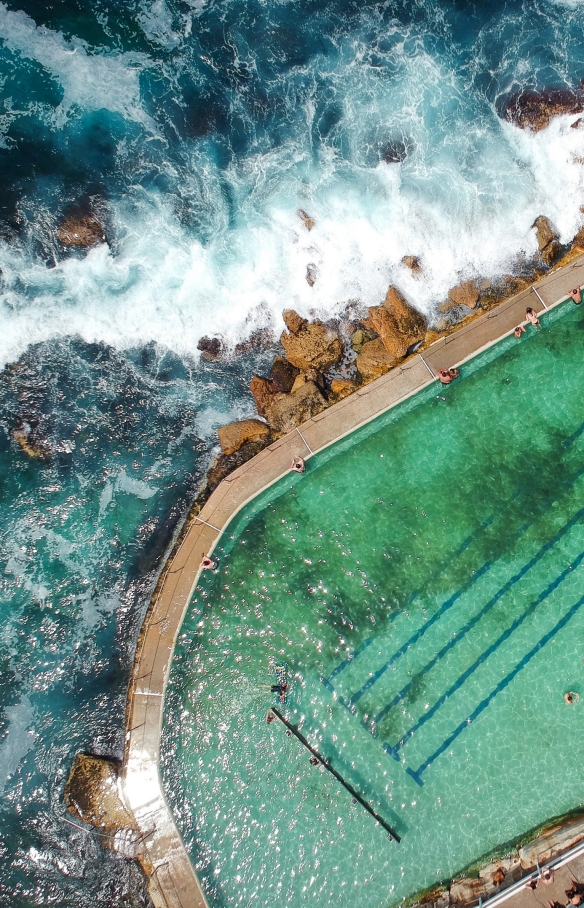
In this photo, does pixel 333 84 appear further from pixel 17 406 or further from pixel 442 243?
pixel 17 406

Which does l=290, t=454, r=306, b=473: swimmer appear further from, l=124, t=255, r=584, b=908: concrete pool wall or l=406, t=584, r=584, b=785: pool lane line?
l=406, t=584, r=584, b=785: pool lane line

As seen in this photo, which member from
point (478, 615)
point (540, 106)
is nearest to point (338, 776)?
point (478, 615)

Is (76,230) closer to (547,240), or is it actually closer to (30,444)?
(30,444)

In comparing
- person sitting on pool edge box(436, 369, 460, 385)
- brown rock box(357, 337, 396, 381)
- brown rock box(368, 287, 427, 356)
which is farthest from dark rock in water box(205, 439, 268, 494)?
person sitting on pool edge box(436, 369, 460, 385)

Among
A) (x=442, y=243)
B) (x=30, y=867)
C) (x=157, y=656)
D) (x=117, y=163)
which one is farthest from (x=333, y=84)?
(x=30, y=867)

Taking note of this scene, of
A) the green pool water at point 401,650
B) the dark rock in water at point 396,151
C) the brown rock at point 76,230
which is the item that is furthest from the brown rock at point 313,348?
the brown rock at point 76,230
